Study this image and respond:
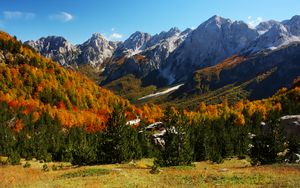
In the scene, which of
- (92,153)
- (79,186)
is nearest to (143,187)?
(79,186)

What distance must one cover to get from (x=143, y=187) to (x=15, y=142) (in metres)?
92.8

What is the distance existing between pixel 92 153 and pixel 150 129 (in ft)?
311

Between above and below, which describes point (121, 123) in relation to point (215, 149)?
above

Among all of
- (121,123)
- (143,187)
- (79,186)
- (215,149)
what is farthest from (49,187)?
(215,149)

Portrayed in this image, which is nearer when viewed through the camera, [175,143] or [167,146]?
[175,143]

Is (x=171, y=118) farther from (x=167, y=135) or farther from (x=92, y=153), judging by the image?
(x=92, y=153)

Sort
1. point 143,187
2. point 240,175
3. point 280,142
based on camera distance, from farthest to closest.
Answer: point 280,142, point 240,175, point 143,187

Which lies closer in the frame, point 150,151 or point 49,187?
point 49,187

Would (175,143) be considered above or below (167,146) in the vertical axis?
above

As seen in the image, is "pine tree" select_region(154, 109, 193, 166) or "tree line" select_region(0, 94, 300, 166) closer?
"tree line" select_region(0, 94, 300, 166)

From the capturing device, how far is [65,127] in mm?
183125

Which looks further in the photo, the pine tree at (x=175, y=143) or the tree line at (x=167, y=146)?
the pine tree at (x=175, y=143)

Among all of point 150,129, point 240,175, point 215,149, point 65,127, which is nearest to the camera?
point 240,175

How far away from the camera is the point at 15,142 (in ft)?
383
